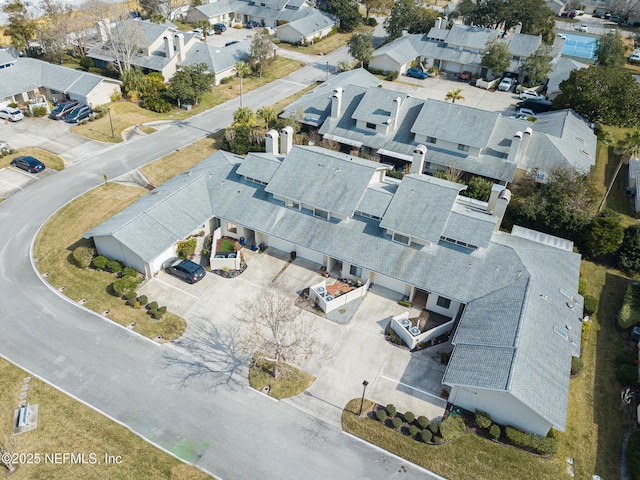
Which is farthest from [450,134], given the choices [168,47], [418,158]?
[168,47]

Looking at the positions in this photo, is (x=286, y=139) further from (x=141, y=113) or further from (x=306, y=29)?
(x=306, y=29)

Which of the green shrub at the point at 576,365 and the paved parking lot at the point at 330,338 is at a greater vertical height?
the green shrub at the point at 576,365

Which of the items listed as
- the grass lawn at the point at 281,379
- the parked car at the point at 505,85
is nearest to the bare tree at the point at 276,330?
the grass lawn at the point at 281,379

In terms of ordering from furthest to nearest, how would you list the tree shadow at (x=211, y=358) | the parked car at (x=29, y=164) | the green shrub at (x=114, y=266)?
1. the parked car at (x=29, y=164)
2. the green shrub at (x=114, y=266)
3. the tree shadow at (x=211, y=358)

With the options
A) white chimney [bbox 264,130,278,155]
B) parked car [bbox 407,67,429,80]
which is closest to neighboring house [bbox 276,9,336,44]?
parked car [bbox 407,67,429,80]

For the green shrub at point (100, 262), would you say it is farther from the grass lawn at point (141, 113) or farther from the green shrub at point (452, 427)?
the green shrub at point (452, 427)

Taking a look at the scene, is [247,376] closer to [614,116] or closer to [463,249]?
[463,249]

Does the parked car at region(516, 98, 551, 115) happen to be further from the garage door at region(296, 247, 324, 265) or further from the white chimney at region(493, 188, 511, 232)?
the garage door at region(296, 247, 324, 265)
